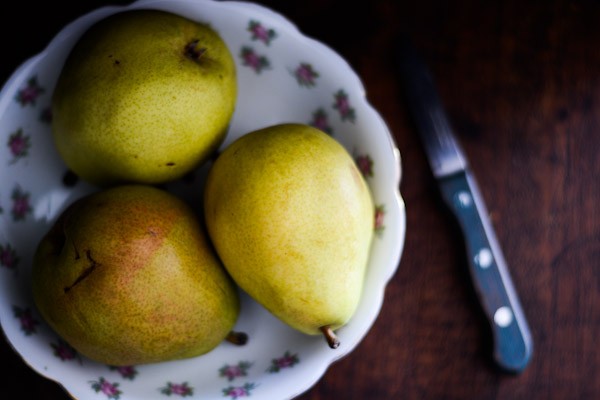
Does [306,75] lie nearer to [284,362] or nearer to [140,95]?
[140,95]

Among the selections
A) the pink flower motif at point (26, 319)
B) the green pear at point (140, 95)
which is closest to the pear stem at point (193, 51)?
the green pear at point (140, 95)

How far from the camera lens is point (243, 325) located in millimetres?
765

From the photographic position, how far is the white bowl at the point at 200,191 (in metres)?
0.71

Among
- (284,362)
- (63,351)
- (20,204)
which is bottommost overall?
(284,362)

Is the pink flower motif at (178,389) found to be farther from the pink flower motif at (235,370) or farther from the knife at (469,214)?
the knife at (469,214)

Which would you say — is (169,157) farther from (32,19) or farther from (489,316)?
(489,316)

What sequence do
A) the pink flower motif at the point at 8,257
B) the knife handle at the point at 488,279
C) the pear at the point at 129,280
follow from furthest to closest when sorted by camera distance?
the knife handle at the point at 488,279 < the pink flower motif at the point at 8,257 < the pear at the point at 129,280

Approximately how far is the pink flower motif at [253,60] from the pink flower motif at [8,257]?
0.35 meters

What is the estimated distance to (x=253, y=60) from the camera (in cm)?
78

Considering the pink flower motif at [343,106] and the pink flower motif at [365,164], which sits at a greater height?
the pink flower motif at [343,106]

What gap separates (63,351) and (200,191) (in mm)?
239

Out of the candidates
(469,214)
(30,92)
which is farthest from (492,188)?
(30,92)

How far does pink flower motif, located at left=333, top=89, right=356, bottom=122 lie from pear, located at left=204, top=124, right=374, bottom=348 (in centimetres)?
10

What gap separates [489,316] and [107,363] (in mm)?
481
